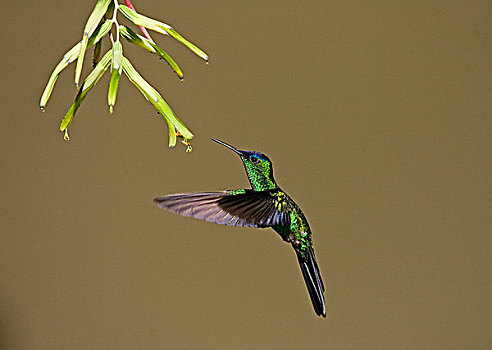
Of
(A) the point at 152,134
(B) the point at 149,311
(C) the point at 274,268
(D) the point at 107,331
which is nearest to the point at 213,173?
(A) the point at 152,134

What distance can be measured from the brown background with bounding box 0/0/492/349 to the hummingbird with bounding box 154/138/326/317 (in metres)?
1.08

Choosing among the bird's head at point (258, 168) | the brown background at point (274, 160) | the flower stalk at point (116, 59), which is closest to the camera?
the flower stalk at point (116, 59)

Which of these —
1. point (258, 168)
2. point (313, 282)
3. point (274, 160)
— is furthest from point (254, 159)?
point (274, 160)

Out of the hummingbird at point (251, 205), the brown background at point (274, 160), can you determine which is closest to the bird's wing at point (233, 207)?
the hummingbird at point (251, 205)

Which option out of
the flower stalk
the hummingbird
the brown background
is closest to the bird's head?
the hummingbird

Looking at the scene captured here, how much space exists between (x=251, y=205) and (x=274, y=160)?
115 cm

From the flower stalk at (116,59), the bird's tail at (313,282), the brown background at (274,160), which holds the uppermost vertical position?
the brown background at (274,160)

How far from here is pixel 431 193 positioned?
5.87 ft

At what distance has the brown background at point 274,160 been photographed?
175 centimetres

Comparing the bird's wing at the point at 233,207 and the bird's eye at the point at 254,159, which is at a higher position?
the bird's eye at the point at 254,159

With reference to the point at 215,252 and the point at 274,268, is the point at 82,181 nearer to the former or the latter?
the point at 215,252

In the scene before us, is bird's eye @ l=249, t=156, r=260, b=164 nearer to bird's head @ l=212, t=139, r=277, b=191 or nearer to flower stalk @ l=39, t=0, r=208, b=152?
bird's head @ l=212, t=139, r=277, b=191

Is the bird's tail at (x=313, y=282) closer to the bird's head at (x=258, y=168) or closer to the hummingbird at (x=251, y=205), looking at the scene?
the hummingbird at (x=251, y=205)

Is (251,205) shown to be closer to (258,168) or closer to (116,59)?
(258,168)
